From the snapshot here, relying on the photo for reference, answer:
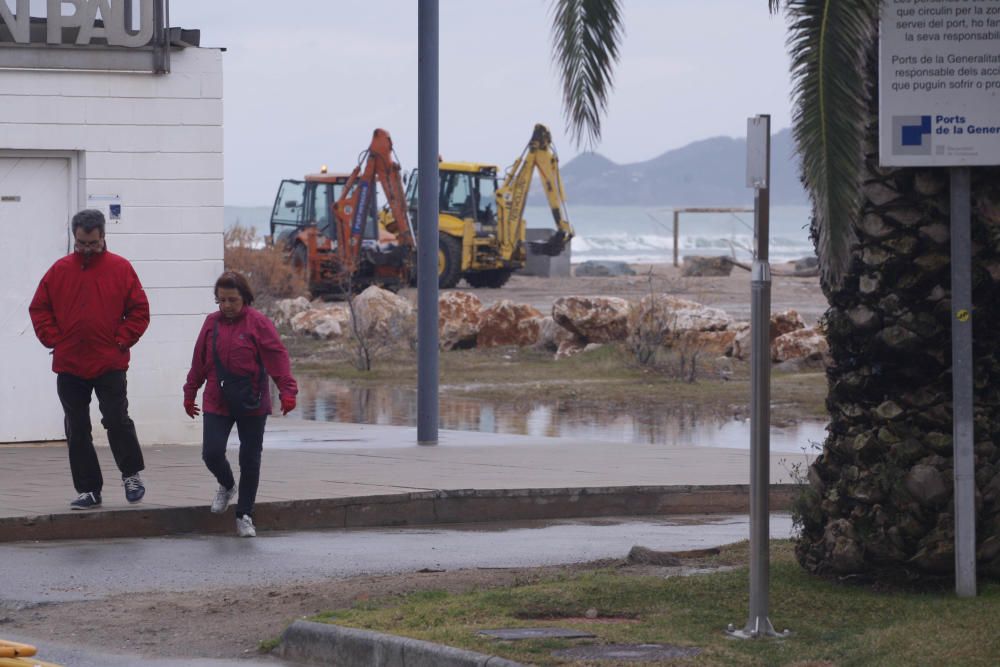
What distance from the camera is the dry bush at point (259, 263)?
31.6 metres

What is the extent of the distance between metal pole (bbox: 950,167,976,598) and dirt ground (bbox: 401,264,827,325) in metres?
25.3

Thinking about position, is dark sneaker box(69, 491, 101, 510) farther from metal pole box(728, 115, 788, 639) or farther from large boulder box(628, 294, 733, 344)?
large boulder box(628, 294, 733, 344)

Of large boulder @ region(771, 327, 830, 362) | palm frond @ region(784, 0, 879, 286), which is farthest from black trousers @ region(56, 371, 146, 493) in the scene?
large boulder @ region(771, 327, 830, 362)

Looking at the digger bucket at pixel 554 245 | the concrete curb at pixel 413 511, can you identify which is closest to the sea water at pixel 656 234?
the digger bucket at pixel 554 245

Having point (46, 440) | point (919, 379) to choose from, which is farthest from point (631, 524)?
point (46, 440)

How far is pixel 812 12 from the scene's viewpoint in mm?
5809

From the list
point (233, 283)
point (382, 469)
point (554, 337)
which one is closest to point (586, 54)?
point (233, 283)

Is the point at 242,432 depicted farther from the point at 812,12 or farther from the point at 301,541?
the point at 812,12

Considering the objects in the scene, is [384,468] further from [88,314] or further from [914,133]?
[914,133]

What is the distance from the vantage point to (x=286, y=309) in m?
31.7

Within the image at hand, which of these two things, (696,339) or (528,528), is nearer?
(528,528)

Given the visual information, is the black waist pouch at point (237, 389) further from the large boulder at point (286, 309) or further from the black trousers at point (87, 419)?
the large boulder at point (286, 309)

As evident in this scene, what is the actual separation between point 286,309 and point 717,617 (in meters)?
25.6

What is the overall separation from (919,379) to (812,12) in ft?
6.23
